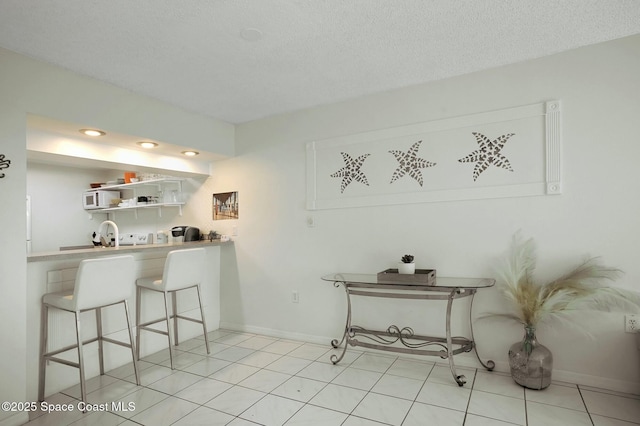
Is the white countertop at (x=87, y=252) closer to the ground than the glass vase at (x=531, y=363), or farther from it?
farther from it

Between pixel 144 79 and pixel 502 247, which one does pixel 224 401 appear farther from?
pixel 144 79

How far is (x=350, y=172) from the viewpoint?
11.2 ft

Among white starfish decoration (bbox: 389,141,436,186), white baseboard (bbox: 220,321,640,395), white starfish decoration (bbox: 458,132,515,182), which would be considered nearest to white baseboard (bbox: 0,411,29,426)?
white baseboard (bbox: 220,321,640,395)

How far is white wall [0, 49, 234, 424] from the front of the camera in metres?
2.23

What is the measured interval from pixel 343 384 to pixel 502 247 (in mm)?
1622

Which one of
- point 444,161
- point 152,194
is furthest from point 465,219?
point 152,194

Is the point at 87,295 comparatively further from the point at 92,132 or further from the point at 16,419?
the point at 92,132

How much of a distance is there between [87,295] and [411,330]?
2.54 m

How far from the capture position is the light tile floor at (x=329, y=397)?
7.00 feet

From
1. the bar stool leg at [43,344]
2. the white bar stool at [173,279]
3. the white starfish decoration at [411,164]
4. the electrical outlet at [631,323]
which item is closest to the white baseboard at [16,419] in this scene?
the bar stool leg at [43,344]

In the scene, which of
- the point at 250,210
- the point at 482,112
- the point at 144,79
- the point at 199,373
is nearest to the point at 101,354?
the point at 199,373

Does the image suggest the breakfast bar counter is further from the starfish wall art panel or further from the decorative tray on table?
the decorative tray on table

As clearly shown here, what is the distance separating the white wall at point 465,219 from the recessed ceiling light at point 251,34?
138 cm

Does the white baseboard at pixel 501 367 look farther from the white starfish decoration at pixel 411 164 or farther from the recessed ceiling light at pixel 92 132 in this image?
the recessed ceiling light at pixel 92 132
